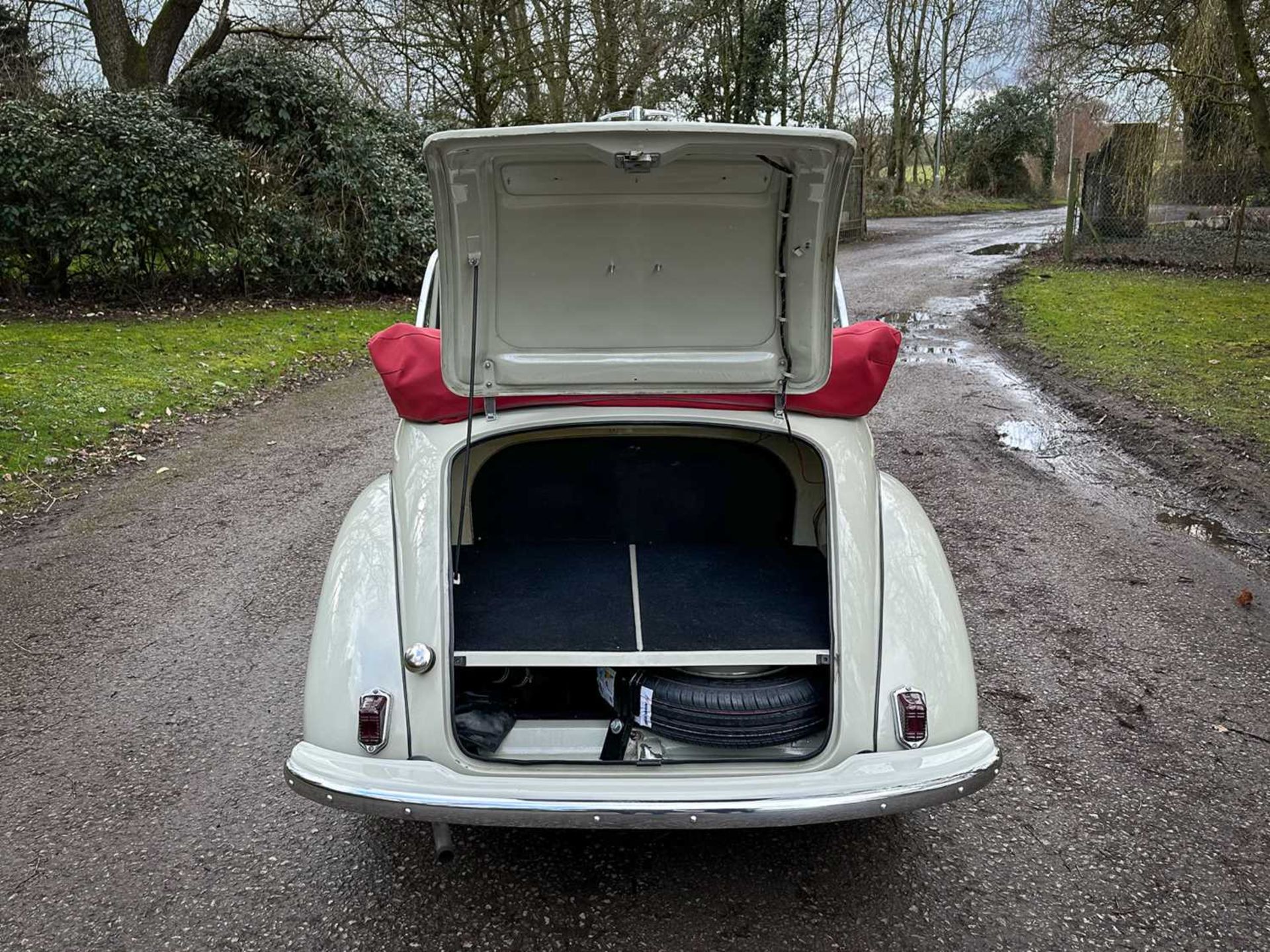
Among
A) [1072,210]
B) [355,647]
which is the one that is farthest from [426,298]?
[1072,210]

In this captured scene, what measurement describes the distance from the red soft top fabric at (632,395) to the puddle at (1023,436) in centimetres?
405

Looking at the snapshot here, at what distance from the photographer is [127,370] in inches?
336

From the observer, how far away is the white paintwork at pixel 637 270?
2.72m

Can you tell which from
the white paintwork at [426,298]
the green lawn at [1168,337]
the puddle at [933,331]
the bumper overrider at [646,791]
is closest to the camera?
the bumper overrider at [646,791]

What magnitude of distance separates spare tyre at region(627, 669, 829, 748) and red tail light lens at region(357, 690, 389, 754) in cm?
66

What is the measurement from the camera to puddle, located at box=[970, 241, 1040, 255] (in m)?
19.0

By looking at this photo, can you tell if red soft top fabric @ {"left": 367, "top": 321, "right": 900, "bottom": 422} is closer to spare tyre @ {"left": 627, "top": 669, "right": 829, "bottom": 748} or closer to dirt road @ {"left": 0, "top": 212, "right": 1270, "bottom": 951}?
spare tyre @ {"left": 627, "top": 669, "right": 829, "bottom": 748}

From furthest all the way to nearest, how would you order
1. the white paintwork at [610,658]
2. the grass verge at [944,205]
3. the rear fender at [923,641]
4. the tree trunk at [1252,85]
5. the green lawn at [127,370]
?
the grass verge at [944,205], the tree trunk at [1252,85], the green lawn at [127,370], the rear fender at [923,641], the white paintwork at [610,658]

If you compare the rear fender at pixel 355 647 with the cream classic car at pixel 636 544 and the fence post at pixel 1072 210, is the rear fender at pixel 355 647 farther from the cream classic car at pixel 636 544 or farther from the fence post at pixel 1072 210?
the fence post at pixel 1072 210

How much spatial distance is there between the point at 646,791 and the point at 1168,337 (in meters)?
9.47

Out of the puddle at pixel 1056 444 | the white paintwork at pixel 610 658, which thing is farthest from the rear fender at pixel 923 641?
the puddle at pixel 1056 444

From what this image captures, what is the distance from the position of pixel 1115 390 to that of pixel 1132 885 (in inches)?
244

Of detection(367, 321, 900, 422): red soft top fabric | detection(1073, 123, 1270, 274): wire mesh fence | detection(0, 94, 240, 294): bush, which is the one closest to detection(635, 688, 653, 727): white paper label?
detection(367, 321, 900, 422): red soft top fabric

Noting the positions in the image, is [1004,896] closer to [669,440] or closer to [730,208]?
[669,440]
